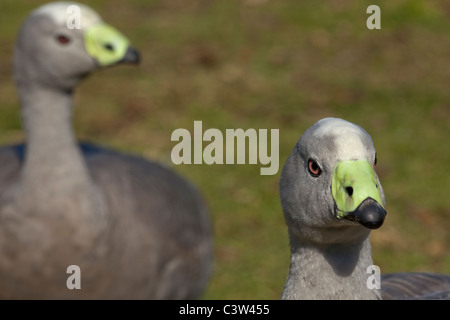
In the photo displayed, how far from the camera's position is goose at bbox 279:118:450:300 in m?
2.54

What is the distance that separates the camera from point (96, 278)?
451 centimetres

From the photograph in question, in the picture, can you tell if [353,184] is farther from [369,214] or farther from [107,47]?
[107,47]

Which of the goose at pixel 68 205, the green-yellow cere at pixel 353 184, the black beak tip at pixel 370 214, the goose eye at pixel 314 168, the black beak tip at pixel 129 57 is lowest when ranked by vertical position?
the black beak tip at pixel 370 214

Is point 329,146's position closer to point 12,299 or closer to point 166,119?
point 12,299

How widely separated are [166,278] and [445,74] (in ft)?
16.3

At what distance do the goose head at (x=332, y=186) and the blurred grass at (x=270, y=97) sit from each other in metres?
2.95

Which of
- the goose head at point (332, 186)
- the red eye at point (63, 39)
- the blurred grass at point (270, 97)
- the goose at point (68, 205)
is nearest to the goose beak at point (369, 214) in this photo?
the goose head at point (332, 186)

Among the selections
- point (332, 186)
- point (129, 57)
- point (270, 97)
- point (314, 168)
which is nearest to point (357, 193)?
point (332, 186)

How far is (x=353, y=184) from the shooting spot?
2506mm

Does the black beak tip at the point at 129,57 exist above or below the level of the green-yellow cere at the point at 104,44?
below

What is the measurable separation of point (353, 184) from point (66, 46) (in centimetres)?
266

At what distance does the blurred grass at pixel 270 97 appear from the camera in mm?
6363

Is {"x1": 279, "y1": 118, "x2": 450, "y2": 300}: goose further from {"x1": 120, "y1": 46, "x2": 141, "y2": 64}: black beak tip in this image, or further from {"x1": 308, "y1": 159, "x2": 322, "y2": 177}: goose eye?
{"x1": 120, "y1": 46, "x2": 141, "y2": 64}: black beak tip

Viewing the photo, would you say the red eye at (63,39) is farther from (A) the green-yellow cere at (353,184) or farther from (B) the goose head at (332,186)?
(A) the green-yellow cere at (353,184)
